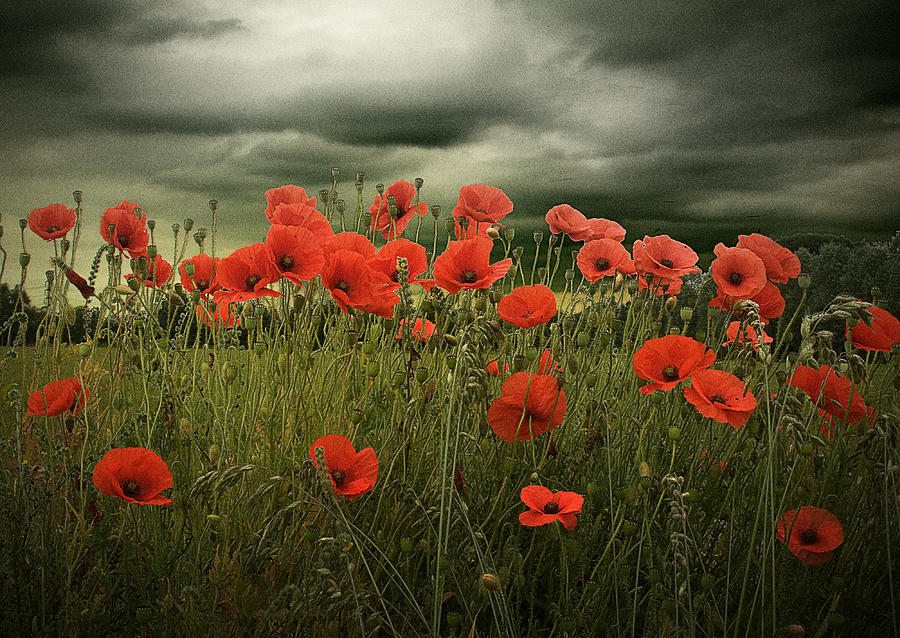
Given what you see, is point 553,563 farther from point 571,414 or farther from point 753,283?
point 753,283

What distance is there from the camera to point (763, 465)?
5.92ft

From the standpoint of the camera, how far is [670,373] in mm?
1640

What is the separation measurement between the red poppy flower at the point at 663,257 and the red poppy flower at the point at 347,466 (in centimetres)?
109

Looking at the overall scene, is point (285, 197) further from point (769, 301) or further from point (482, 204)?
point (769, 301)

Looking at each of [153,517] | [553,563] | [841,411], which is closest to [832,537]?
[841,411]

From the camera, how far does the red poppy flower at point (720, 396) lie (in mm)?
1520

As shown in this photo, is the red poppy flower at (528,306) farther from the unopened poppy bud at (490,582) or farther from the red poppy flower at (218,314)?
the red poppy flower at (218,314)

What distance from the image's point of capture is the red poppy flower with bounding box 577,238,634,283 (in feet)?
7.14

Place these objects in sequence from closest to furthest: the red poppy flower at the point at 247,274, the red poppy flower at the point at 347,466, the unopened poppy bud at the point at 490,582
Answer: the unopened poppy bud at the point at 490,582 < the red poppy flower at the point at 347,466 < the red poppy flower at the point at 247,274

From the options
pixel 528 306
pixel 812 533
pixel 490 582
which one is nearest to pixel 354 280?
pixel 528 306

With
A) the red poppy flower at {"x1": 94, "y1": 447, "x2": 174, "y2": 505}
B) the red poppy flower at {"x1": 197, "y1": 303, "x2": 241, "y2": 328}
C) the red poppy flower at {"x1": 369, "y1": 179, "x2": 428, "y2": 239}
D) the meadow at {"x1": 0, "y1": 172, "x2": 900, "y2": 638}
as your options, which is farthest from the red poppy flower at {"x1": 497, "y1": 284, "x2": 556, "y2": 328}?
the red poppy flower at {"x1": 197, "y1": 303, "x2": 241, "y2": 328}

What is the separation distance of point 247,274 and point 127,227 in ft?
1.91

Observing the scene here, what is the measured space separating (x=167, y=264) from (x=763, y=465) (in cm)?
210

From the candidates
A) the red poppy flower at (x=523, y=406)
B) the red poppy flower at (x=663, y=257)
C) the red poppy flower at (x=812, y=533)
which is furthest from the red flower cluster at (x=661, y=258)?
the red poppy flower at (x=812, y=533)
